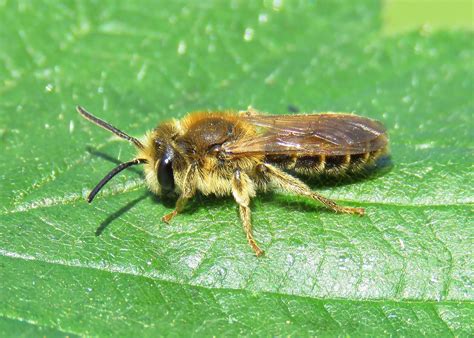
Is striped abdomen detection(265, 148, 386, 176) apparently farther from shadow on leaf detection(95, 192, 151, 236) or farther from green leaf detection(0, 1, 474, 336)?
shadow on leaf detection(95, 192, 151, 236)

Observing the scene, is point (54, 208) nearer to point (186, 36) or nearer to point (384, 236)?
point (384, 236)

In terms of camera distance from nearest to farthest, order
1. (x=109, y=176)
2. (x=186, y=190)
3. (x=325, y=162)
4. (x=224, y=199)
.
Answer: (x=109, y=176) → (x=186, y=190) → (x=325, y=162) → (x=224, y=199)

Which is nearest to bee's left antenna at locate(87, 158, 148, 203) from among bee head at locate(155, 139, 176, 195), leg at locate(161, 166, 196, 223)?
bee head at locate(155, 139, 176, 195)

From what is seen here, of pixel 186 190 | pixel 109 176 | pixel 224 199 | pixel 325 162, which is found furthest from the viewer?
pixel 224 199

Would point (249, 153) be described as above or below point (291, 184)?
above

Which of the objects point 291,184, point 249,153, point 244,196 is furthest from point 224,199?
point 291,184

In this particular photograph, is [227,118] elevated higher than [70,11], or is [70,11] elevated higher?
[70,11]

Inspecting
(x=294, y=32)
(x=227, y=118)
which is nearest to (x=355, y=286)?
(x=227, y=118)

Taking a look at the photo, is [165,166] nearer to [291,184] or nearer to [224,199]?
[224,199]
